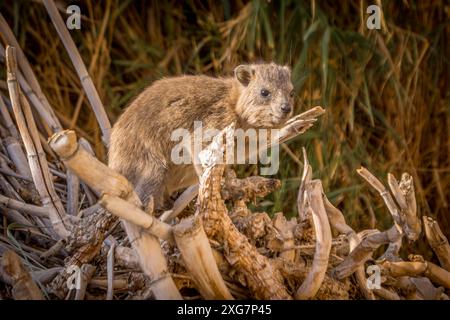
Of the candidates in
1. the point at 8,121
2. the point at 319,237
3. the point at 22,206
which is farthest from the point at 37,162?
the point at 319,237

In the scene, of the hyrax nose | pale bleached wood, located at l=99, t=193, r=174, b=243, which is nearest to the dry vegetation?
pale bleached wood, located at l=99, t=193, r=174, b=243

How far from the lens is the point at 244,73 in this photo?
309cm

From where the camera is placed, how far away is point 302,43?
3850mm

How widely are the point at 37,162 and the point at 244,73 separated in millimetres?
975

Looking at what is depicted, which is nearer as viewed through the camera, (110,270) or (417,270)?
(110,270)

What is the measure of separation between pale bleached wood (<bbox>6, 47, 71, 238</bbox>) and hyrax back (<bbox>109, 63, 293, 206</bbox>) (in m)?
0.30

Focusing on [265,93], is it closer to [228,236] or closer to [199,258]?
[228,236]

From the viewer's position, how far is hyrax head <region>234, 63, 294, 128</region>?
9.62 feet

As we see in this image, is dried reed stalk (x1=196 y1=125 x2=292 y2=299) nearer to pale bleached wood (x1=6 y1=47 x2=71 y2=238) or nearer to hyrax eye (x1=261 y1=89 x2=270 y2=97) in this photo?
pale bleached wood (x1=6 y1=47 x2=71 y2=238)

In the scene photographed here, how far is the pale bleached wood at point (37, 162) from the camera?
8.23 ft

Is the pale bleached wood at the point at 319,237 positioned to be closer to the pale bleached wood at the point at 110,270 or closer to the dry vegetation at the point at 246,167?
the dry vegetation at the point at 246,167

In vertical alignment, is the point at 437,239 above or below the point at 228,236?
below
